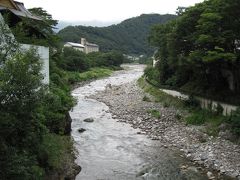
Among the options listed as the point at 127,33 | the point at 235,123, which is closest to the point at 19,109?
the point at 235,123

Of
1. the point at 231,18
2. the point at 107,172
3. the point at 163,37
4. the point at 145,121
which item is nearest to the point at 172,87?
the point at 163,37

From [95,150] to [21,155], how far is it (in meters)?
11.3

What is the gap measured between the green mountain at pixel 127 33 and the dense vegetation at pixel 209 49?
408 feet

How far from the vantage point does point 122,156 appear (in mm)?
20938

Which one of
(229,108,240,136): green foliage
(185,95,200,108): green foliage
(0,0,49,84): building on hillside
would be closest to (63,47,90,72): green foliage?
(185,95,200,108): green foliage

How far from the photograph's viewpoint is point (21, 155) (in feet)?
36.2

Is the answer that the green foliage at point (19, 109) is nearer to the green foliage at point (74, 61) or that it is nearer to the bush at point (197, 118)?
the bush at point (197, 118)

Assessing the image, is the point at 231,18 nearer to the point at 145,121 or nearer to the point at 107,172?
the point at 145,121

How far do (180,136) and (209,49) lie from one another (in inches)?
263

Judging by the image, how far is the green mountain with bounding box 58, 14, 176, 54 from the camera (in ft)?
532

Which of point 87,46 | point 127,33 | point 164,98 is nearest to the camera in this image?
point 164,98

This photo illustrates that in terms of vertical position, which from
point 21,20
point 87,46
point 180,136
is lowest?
point 180,136

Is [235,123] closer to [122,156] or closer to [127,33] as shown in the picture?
[122,156]

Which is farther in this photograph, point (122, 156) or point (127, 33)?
point (127, 33)
